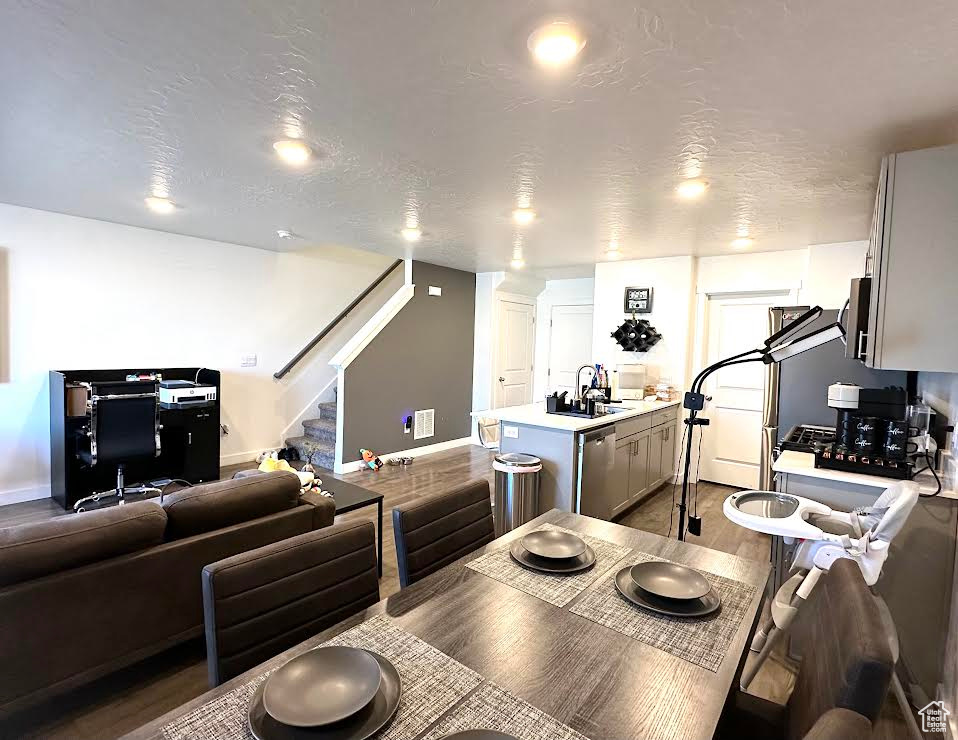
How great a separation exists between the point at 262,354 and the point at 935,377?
5.78 m

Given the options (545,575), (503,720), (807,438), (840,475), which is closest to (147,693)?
(545,575)

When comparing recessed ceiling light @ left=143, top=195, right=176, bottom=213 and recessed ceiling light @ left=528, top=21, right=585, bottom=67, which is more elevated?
recessed ceiling light @ left=143, top=195, right=176, bottom=213

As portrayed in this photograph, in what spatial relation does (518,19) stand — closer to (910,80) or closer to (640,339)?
(910,80)

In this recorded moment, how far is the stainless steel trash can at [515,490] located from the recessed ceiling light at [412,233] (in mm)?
2119

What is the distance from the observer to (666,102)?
6.26 feet

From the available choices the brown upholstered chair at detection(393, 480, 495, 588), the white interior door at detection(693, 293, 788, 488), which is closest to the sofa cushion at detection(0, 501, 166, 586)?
the brown upholstered chair at detection(393, 480, 495, 588)

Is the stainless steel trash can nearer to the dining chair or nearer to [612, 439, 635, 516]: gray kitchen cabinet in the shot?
[612, 439, 635, 516]: gray kitchen cabinet

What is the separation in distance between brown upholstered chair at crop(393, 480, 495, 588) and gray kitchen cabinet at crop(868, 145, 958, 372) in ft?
5.82

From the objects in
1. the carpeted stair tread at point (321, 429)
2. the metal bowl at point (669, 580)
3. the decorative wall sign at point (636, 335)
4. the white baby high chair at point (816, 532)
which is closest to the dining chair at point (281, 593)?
the metal bowl at point (669, 580)

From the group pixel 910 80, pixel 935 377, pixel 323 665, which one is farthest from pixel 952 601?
pixel 323 665

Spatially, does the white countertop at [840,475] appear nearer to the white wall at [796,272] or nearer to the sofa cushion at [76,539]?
the white wall at [796,272]

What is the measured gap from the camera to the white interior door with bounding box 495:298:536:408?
6.75 metres

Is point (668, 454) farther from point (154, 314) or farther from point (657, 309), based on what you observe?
point (154, 314)

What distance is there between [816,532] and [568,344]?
541 cm
